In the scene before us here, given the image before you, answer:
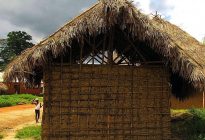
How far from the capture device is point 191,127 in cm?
1242

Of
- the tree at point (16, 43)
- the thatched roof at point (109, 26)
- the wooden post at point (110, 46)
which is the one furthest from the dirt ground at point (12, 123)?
the tree at point (16, 43)

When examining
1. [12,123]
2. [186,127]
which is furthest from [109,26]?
[12,123]

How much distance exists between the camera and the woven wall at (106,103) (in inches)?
378

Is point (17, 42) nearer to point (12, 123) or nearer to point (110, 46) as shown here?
point (12, 123)

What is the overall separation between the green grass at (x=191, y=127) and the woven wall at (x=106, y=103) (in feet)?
6.70

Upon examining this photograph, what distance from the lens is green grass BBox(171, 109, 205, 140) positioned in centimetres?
1170

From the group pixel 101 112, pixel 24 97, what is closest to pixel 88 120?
pixel 101 112

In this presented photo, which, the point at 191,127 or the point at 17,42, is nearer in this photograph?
the point at 191,127

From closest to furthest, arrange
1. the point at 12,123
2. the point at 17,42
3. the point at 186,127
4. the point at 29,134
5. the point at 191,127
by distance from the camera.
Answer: the point at 191,127
the point at 186,127
the point at 29,134
the point at 12,123
the point at 17,42

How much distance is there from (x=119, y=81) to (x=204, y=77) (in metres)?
1.92

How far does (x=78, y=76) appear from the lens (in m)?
9.66

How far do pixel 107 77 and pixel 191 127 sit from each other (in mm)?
3996

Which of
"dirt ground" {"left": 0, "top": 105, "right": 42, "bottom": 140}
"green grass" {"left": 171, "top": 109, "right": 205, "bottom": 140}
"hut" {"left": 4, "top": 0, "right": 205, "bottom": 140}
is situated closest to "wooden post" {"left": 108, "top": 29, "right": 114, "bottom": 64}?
"hut" {"left": 4, "top": 0, "right": 205, "bottom": 140}

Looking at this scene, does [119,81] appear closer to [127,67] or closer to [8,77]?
[127,67]
